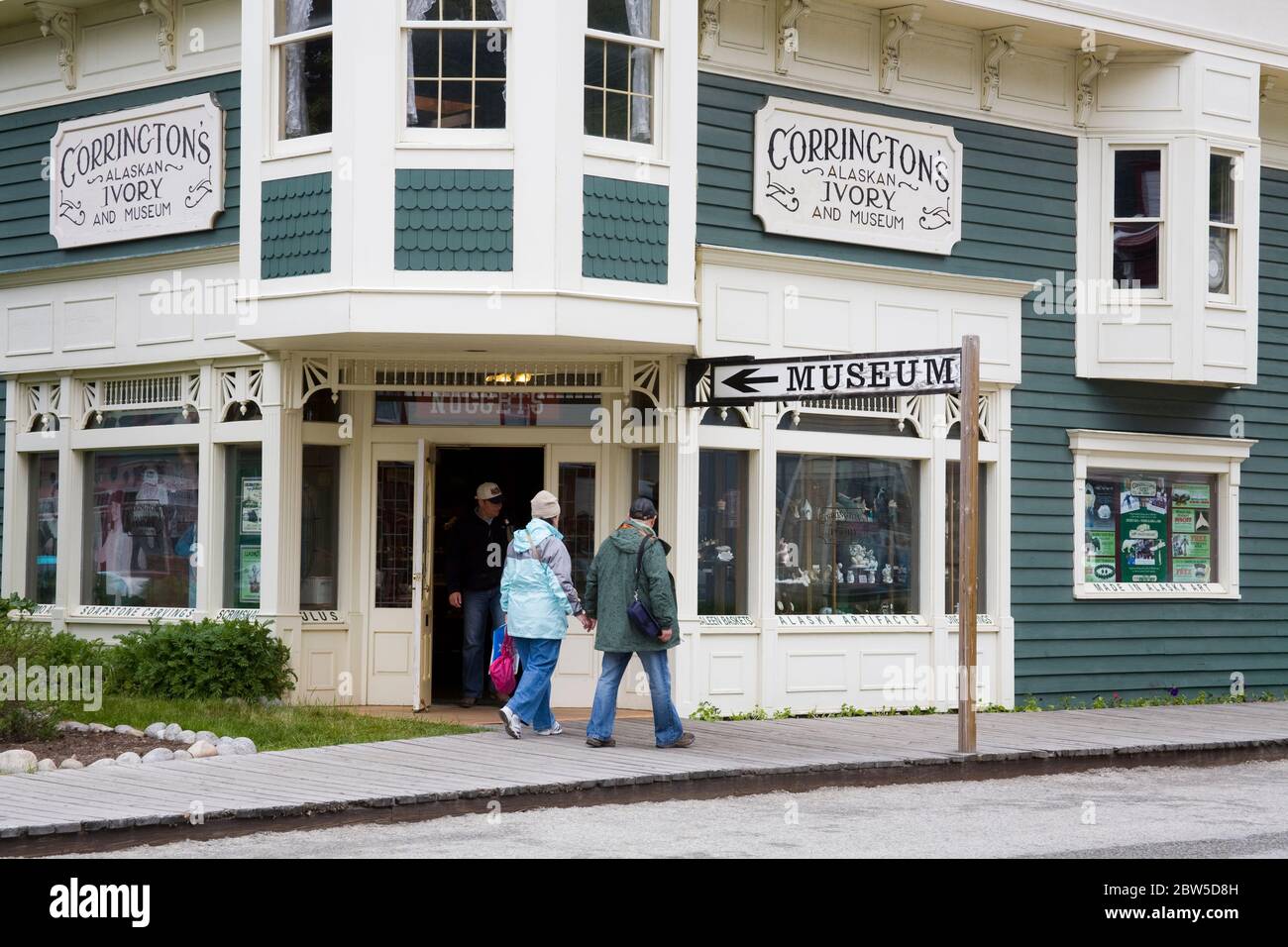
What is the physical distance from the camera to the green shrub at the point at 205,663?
45.6 ft

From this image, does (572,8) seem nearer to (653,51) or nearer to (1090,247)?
(653,51)

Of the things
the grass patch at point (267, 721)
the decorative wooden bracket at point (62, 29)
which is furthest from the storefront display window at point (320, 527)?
the decorative wooden bracket at point (62, 29)

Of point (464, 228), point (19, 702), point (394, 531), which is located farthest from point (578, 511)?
point (19, 702)

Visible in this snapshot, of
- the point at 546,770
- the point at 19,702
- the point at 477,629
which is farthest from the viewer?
the point at 477,629

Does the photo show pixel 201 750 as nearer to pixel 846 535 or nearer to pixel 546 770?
pixel 546 770

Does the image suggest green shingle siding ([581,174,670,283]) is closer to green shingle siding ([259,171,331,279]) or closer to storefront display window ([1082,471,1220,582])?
green shingle siding ([259,171,331,279])

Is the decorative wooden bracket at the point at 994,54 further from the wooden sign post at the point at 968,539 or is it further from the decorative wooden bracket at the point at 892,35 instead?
the wooden sign post at the point at 968,539

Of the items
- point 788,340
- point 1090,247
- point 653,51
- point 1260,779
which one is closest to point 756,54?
point 653,51

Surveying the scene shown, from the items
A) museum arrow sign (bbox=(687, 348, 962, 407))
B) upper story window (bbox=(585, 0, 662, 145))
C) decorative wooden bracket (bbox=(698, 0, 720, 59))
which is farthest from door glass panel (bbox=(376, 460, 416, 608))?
decorative wooden bracket (bbox=(698, 0, 720, 59))

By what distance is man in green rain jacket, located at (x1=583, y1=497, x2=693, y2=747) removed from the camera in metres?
12.2

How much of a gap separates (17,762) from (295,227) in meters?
4.84

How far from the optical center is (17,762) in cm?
1095

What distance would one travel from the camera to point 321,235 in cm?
1350

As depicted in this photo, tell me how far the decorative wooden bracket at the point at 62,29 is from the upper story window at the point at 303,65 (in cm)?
326
